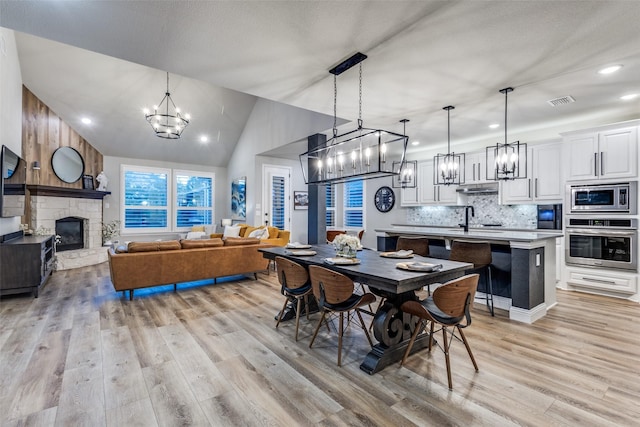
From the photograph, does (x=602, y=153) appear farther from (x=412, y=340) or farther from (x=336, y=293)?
(x=336, y=293)

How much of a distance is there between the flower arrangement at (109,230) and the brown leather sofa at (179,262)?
3.37m

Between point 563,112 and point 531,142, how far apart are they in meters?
0.84

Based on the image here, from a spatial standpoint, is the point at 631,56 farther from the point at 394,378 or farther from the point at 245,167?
the point at 245,167

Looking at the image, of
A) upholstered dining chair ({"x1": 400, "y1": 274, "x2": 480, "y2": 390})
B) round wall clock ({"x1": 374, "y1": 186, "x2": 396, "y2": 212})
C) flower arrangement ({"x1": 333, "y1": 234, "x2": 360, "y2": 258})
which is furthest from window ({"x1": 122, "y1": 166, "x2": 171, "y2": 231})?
upholstered dining chair ({"x1": 400, "y1": 274, "x2": 480, "y2": 390})

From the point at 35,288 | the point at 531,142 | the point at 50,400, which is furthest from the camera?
the point at 531,142

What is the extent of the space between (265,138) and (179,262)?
3796mm

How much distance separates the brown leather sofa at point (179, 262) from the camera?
4258 mm

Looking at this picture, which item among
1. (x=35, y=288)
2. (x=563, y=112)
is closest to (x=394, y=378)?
(x=563, y=112)

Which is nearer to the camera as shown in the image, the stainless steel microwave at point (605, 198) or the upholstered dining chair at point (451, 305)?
the upholstered dining chair at point (451, 305)

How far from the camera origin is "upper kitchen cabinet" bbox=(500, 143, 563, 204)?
5047 mm

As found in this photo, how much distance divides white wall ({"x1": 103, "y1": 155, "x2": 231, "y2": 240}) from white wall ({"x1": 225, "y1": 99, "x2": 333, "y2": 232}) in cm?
33

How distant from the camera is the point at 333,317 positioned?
11.8ft

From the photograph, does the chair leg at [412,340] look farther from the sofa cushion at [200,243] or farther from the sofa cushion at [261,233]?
the sofa cushion at [261,233]

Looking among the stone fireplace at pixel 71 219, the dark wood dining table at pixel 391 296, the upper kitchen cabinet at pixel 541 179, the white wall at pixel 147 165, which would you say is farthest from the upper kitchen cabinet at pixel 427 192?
the stone fireplace at pixel 71 219
